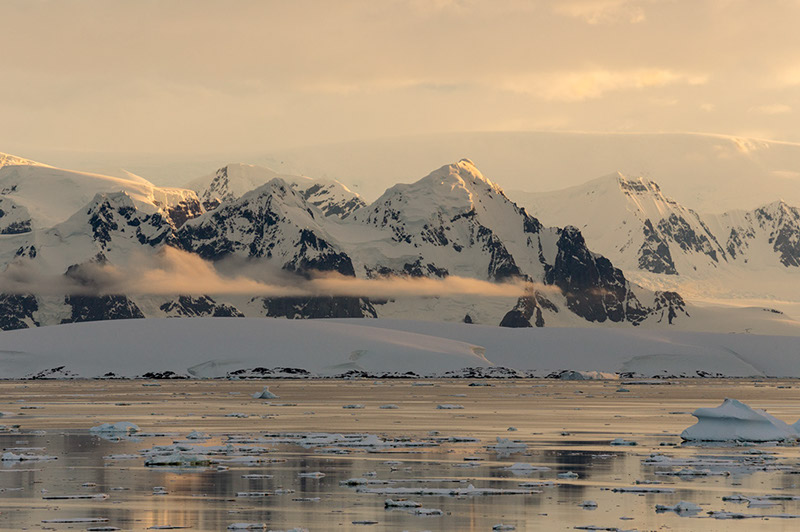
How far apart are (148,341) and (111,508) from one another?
336 ft

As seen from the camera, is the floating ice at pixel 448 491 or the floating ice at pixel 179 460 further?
the floating ice at pixel 179 460

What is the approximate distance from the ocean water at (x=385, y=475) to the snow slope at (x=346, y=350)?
6634cm

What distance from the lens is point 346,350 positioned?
13000 centimetres

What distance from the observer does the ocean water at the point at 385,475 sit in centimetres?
2491

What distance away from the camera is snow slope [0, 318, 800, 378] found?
404 ft

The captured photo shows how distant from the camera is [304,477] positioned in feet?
103

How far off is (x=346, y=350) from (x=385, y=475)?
98.1 metres

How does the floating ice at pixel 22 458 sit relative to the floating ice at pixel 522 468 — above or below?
above

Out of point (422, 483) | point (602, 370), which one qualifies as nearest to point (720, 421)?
point (422, 483)

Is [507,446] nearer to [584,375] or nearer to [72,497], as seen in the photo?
[72,497]

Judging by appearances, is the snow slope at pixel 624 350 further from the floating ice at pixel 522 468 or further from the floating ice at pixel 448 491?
the floating ice at pixel 448 491

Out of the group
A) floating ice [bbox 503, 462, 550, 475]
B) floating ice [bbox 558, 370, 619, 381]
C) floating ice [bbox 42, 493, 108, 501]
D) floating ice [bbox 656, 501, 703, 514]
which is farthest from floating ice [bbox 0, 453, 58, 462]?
floating ice [bbox 558, 370, 619, 381]

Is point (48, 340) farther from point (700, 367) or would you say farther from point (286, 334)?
point (700, 367)

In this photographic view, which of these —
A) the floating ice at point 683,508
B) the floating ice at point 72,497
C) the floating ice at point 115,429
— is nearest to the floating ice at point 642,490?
the floating ice at point 683,508
